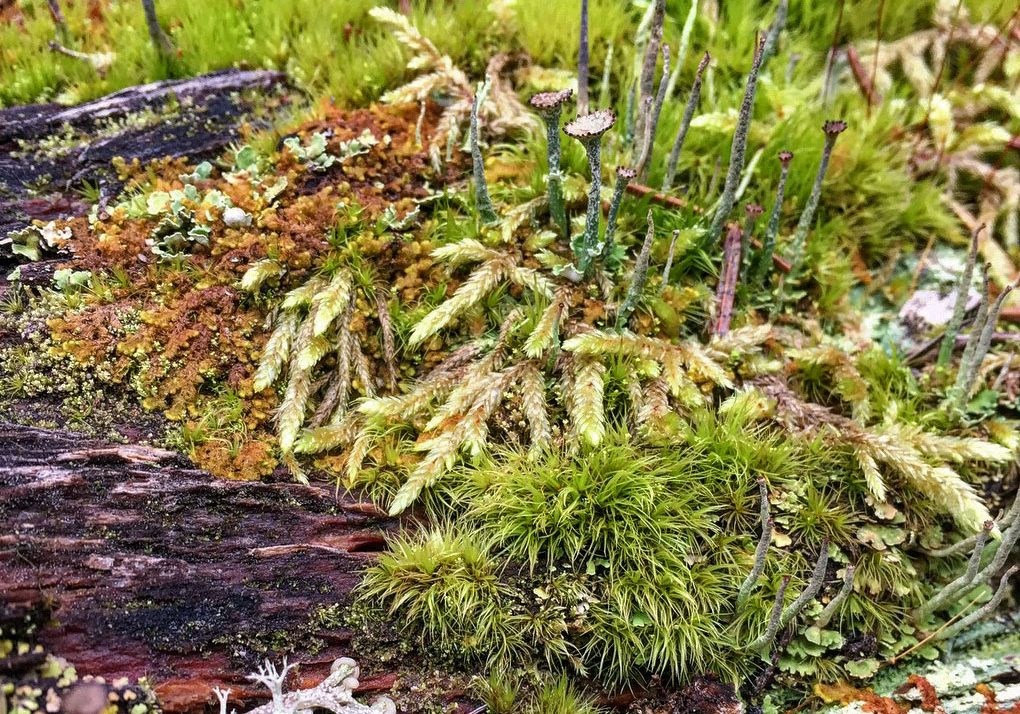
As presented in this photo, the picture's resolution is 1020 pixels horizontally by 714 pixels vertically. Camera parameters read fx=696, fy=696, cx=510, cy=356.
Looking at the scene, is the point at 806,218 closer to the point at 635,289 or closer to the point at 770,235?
the point at 770,235

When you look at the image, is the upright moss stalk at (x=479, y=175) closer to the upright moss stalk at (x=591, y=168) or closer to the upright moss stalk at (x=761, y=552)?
the upright moss stalk at (x=591, y=168)

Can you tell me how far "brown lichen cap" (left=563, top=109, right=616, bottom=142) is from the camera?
281cm

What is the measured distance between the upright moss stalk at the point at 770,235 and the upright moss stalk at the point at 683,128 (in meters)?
0.48

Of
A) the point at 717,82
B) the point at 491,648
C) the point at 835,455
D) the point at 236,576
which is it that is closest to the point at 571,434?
the point at 491,648

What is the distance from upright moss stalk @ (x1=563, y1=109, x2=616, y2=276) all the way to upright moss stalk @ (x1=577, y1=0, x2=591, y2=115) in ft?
2.04

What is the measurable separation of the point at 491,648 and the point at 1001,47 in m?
4.82

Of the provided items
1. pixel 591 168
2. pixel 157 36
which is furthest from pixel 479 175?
pixel 157 36

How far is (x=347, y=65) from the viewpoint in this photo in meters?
4.06

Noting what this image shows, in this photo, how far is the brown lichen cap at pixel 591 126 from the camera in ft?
9.21

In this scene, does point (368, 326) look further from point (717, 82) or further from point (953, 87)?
point (953, 87)

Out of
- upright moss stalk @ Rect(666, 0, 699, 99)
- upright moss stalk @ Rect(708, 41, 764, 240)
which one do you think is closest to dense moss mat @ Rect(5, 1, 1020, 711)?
upright moss stalk @ Rect(708, 41, 764, 240)

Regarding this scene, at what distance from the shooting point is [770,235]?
3.57 m

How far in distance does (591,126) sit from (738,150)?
0.95 m

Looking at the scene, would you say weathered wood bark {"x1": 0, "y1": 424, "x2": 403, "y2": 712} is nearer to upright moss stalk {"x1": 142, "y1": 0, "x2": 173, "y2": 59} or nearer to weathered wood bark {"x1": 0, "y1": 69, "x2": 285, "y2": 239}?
weathered wood bark {"x1": 0, "y1": 69, "x2": 285, "y2": 239}
